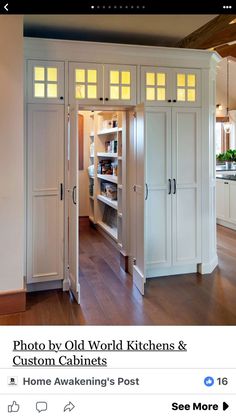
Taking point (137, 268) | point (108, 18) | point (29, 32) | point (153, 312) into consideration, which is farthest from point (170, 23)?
point (153, 312)

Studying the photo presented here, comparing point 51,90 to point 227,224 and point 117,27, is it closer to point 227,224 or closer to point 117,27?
point 117,27

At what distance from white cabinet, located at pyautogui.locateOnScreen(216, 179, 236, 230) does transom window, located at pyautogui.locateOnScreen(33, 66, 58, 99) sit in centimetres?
354

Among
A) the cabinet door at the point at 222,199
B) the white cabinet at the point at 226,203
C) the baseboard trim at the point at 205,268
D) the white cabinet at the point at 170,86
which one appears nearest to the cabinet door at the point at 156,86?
the white cabinet at the point at 170,86

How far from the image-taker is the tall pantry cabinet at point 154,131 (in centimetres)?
299

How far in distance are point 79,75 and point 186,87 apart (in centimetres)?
103

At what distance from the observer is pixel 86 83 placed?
305 centimetres

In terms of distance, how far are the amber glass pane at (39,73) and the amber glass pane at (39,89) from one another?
0.16 ft

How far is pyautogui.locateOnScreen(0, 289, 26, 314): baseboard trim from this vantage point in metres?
2.58

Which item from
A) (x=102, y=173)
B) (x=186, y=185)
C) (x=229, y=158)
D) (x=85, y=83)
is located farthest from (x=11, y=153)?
(x=229, y=158)
